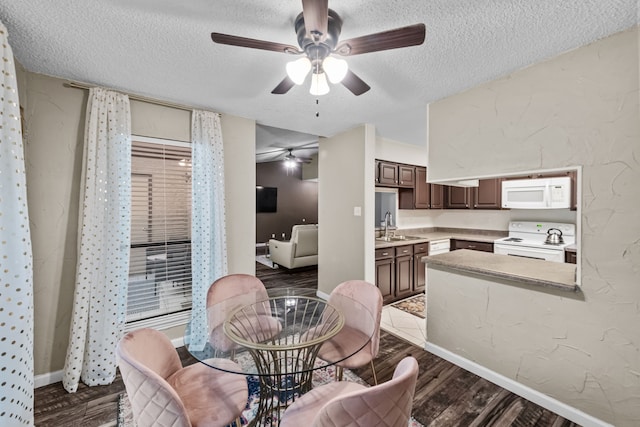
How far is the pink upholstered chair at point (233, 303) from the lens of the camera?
1556mm

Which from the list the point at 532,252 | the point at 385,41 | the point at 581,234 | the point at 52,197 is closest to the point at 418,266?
the point at 532,252

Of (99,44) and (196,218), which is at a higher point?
(99,44)

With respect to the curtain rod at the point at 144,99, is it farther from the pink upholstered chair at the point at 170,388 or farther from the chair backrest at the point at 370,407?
the chair backrest at the point at 370,407

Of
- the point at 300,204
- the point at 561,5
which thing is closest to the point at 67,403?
the point at 561,5

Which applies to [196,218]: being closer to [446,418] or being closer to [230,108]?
[230,108]

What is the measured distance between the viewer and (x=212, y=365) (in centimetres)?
129

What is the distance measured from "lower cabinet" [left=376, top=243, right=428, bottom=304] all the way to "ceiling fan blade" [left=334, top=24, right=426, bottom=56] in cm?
262

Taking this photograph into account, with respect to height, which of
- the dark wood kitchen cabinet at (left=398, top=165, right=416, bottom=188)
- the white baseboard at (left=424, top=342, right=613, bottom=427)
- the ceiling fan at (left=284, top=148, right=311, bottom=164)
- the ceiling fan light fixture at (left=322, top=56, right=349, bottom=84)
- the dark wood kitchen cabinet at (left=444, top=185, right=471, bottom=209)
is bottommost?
the white baseboard at (left=424, top=342, right=613, bottom=427)

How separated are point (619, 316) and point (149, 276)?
3634 mm

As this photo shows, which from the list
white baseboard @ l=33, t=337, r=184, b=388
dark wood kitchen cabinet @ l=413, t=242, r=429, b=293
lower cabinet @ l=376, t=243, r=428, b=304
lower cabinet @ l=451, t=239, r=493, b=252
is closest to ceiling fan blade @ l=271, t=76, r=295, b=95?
lower cabinet @ l=376, t=243, r=428, b=304

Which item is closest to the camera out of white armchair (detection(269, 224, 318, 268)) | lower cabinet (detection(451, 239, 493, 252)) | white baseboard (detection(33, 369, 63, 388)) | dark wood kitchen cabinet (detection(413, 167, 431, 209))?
white baseboard (detection(33, 369, 63, 388))

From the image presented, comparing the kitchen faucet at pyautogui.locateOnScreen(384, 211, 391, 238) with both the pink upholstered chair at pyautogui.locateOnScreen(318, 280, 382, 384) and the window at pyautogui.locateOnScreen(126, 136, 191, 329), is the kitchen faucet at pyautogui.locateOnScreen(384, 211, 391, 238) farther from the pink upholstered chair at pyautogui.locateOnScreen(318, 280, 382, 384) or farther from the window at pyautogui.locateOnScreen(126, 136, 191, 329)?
the window at pyautogui.locateOnScreen(126, 136, 191, 329)

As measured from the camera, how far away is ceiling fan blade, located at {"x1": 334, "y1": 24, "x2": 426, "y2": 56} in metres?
1.17

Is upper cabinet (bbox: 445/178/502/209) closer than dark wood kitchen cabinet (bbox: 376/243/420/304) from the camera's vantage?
No
